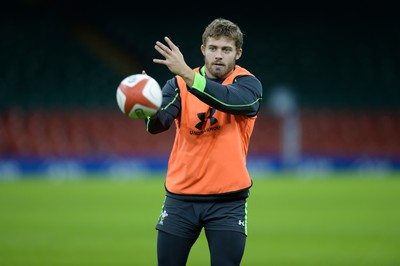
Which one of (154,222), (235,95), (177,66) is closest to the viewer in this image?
(177,66)

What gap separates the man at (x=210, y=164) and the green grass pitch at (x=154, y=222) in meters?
4.04

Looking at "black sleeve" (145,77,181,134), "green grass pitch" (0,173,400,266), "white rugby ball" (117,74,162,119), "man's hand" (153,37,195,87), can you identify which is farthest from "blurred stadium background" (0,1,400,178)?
"man's hand" (153,37,195,87)

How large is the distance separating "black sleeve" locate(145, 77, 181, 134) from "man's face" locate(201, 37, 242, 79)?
306 millimetres

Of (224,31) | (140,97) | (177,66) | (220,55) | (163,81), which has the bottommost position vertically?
(140,97)

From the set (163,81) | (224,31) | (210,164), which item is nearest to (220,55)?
(224,31)

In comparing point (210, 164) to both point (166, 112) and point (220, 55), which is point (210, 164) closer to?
point (166, 112)

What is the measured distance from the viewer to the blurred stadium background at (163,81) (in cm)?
2481

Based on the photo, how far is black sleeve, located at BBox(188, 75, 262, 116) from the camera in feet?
15.2

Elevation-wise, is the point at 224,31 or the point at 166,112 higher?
the point at 224,31

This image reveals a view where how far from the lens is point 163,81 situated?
93.2ft

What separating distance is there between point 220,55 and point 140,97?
641 millimetres

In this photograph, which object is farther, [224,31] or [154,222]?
[154,222]

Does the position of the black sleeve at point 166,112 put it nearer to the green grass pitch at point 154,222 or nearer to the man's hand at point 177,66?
the man's hand at point 177,66

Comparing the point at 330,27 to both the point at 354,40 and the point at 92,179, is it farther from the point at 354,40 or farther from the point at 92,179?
the point at 92,179
